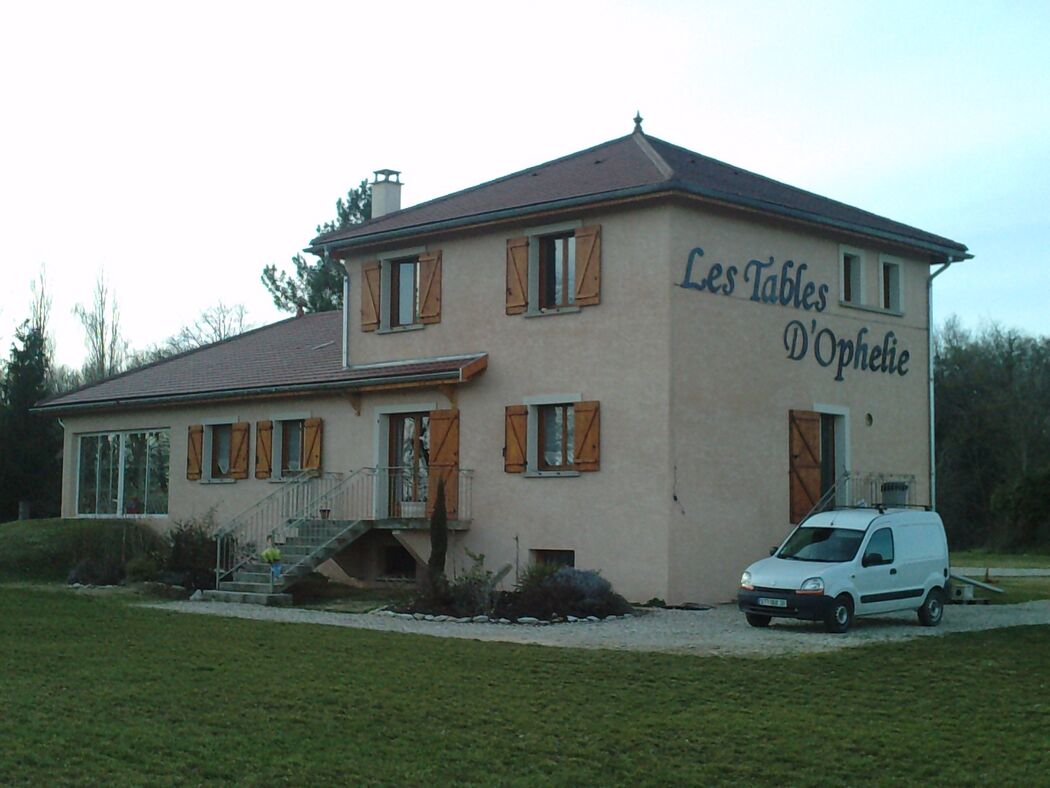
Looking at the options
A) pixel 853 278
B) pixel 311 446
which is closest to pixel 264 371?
pixel 311 446

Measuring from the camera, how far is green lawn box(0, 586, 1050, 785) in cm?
934

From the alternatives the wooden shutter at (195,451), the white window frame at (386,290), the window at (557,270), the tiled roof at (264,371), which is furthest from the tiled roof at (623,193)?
the wooden shutter at (195,451)

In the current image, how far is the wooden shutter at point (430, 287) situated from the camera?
26.3 m

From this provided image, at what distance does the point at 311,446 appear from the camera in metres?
28.2

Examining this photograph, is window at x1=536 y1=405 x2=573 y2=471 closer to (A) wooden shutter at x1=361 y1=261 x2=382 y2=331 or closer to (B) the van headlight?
(A) wooden shutter at x1=361 y1=261 x2=382 y2=331

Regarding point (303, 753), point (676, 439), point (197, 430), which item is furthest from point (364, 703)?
point (197, 430)

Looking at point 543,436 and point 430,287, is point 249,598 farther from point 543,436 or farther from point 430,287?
point 430,287

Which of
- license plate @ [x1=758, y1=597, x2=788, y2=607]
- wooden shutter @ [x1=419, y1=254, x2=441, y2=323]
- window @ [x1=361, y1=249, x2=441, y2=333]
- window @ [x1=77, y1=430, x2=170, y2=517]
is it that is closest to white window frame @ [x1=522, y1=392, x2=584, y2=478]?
wooden shutter @ [x1=419, y1=254, x2=441, y2=323]

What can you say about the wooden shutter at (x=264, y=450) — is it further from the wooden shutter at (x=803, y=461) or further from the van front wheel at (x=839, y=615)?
the van front wheel at (x=839, y=615)

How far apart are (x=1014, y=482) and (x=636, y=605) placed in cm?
3352

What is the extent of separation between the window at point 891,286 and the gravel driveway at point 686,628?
697cm

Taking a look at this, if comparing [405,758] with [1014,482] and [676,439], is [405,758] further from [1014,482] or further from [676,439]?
[1014,482]

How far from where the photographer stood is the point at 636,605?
2214 centimetres

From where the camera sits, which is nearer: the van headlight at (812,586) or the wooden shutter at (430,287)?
the van headlight at (812,586)
